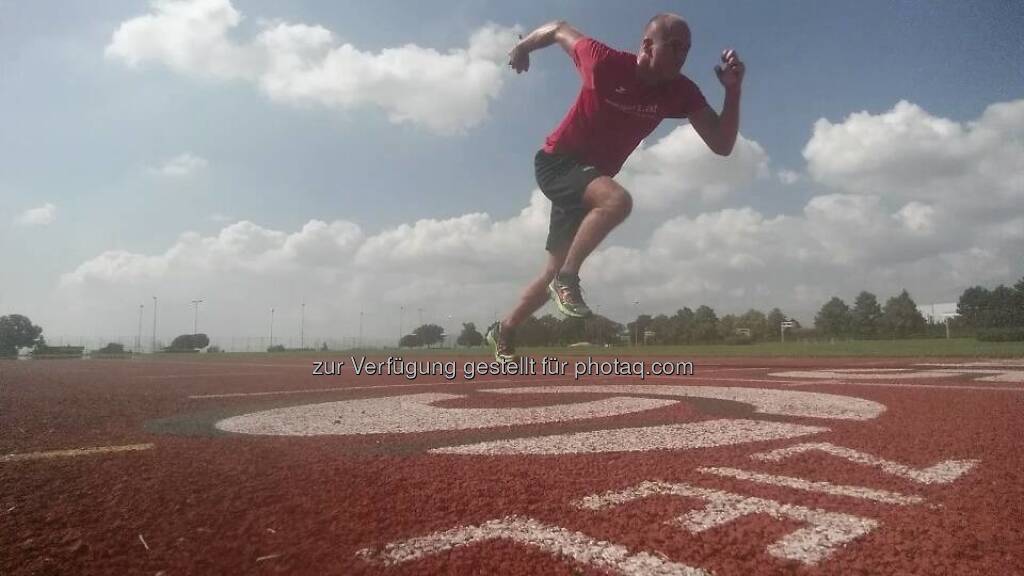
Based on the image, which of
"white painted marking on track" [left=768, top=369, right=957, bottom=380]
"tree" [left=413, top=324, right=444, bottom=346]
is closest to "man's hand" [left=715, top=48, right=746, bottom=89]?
"tree" [left=413, top=324, right=444, bottom=346]

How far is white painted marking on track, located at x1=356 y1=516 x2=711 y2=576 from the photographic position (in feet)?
9.87

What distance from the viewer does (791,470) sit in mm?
Result: 4953

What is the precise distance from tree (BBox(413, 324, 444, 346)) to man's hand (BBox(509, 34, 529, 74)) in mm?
4122

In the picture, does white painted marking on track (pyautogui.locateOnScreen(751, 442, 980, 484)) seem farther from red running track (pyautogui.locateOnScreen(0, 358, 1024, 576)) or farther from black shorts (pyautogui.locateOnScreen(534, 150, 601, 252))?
black shorts (pyautogui.locateOnScreen(534, 150, 601, 252))

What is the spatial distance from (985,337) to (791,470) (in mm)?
53819

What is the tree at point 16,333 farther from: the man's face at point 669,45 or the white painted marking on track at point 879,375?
the man's face at point 669,45

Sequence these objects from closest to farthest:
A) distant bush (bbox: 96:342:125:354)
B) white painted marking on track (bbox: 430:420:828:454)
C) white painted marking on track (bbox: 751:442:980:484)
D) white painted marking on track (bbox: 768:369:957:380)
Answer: white painted marking on track (bbox: 751:442:980:484) < white painted marking on track (bbox: 430:420:828:454) < white painted marking on track (bbox: 768:369:957:380) < distant bush (bbox: 96:342:125:354)

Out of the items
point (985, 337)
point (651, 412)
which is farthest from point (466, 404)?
point (985, 337)

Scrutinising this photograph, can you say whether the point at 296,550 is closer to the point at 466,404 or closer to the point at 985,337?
the point at 466,404

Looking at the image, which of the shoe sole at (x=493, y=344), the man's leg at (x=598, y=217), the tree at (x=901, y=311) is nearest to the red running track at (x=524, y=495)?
the shoe sole at (x=493, y=344)

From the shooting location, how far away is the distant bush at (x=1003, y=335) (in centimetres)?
4416

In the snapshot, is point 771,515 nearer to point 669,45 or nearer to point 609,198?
point 609,198

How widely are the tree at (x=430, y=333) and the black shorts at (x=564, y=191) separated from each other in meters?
4.06

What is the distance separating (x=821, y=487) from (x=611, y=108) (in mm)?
3218
